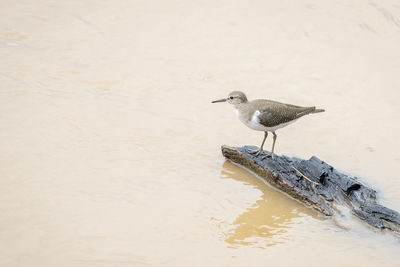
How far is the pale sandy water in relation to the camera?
560 cm

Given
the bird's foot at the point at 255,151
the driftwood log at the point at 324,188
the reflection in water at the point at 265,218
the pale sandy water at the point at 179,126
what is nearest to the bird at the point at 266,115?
Result: the bird's foot at the point at 255,151

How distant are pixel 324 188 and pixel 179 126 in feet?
8.60

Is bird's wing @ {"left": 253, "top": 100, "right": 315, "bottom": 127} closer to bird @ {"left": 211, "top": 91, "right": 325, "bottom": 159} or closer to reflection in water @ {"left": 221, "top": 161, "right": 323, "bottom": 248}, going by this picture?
bird @ {"left": 211, "top": 91, "right": 325, "bottom": 159}

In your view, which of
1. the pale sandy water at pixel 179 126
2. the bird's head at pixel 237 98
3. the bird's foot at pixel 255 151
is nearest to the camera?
the pale sandy water at pixel 179 126

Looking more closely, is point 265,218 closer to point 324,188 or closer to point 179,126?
point 324,188

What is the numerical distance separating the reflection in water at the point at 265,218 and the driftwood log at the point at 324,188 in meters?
0.12

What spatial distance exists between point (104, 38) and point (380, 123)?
5.62 m

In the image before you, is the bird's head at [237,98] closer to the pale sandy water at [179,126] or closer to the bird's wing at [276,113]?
the bird's wing at [276,113]

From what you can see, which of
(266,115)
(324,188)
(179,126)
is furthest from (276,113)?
(179,126)

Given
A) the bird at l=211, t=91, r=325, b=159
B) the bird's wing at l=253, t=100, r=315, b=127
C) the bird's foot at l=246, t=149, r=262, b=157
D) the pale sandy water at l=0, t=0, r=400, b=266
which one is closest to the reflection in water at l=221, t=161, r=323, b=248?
the pale sandy water at l=0, t=0, r=400, b=266

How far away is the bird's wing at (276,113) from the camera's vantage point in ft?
22.5

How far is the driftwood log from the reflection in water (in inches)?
4.8

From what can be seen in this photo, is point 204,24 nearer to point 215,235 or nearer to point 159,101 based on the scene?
point 159,101

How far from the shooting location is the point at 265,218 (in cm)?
628
